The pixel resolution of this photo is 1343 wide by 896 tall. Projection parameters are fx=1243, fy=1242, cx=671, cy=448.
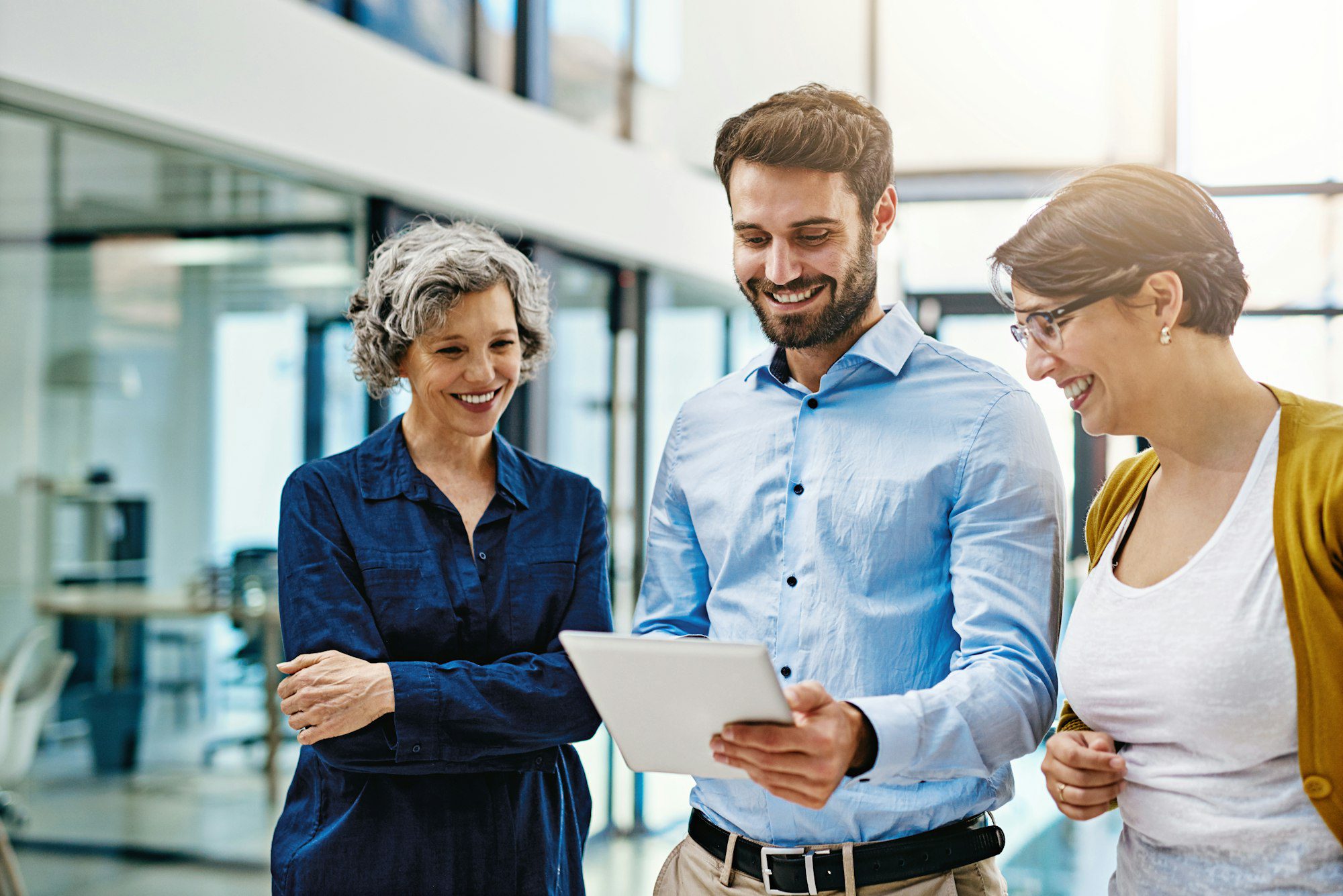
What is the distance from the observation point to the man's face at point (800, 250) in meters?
1.60

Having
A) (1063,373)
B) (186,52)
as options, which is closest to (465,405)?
(1063,373)

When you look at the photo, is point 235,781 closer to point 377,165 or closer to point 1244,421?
point 377,165

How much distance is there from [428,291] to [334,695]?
0.60 metres

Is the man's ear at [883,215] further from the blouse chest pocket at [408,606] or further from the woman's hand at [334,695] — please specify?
the woman's hand at [334,695]

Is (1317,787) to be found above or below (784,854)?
above

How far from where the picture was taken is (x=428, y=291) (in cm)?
184

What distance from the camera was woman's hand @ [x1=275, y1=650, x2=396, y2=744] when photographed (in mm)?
1638

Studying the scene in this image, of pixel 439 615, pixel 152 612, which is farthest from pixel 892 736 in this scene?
pixel 152 612

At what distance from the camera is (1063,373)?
4.65 ft

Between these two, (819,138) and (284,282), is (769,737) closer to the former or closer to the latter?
(819,138)

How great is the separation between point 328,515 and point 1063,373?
103 centimetres

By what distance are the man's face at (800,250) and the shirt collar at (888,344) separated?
0.03 m

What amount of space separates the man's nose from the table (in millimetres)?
3151

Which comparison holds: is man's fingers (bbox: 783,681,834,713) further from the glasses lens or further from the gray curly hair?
the gray curly hair
